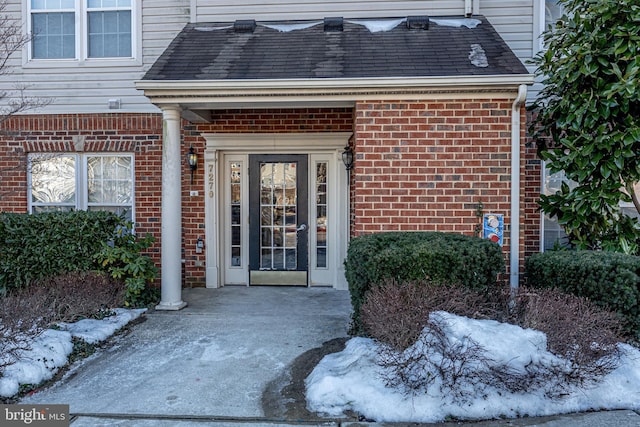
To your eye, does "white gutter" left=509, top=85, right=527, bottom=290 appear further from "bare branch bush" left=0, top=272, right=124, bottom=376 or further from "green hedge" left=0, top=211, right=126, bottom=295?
"green hedge" left=0, top=211, right=126, bottom=295

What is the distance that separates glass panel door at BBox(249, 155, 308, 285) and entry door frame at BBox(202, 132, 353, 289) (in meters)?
0.33

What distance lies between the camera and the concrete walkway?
330 cm

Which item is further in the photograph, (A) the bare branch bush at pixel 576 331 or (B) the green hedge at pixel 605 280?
(B) the green hedge at pixel 605 280

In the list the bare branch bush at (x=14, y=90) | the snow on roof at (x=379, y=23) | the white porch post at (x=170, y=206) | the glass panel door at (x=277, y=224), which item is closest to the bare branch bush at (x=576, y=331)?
the glass panel door at (x=277, y=224)

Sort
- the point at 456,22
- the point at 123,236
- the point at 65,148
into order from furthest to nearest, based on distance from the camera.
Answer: the point at 65,148 → the point at 456,22 → the point at 123,236

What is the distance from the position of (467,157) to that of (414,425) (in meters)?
3.32

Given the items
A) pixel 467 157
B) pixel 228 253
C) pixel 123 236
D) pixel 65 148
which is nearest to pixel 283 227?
pixel 228 253

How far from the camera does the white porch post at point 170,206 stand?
5742 millimetres

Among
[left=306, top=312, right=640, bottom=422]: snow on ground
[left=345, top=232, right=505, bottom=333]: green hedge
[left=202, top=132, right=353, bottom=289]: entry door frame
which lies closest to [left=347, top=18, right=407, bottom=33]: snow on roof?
[left=202, top=132, right=353, bottom=289]: entry door frame

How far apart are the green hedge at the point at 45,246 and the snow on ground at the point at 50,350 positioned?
1.01 metres

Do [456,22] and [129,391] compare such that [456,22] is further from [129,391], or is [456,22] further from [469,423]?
[129,391]

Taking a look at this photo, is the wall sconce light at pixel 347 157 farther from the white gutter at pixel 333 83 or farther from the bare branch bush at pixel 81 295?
the bare branch bush at pixel 81 295

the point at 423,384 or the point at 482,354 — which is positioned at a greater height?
the point at 482,354

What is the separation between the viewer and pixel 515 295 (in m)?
4.26
